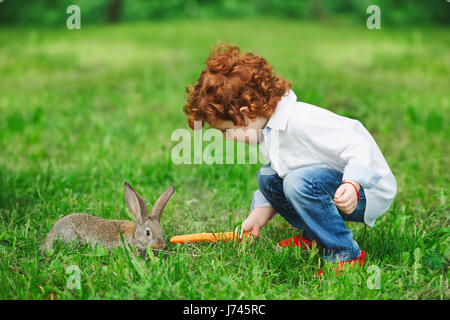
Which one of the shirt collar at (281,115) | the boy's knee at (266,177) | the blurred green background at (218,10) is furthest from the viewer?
the blurred green background at (218,10)

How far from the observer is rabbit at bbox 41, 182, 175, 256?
261 cm

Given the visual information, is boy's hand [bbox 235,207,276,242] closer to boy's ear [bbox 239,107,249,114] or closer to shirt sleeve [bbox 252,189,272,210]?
shirt sleeve [bbox 252,189,272,210]

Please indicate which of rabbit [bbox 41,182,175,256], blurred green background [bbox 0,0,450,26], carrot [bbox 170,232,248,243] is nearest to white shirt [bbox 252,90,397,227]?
carrot [bbox 170,232,248,243]

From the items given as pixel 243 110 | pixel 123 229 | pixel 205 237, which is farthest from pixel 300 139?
pixel 123 229

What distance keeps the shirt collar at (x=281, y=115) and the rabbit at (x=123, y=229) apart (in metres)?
0.58

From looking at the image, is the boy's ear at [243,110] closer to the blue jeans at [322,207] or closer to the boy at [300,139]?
the boy at [300,139]

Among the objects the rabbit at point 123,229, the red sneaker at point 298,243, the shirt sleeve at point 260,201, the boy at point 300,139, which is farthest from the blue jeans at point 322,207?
the rabbit at point 123,229

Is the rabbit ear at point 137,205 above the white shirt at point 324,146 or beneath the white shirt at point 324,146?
beneath

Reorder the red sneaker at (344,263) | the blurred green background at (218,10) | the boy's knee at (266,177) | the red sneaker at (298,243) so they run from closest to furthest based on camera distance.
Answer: the red sneaker at (344,263), the red sneaker at (298,243), the boy's knee at (266,177), the blurred green background at (218,10)

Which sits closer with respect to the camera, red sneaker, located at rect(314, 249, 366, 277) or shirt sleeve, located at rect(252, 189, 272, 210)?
red sneaker, located at rect(314, 249, 366, 277)

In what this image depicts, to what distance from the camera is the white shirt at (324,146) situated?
7.86 feet

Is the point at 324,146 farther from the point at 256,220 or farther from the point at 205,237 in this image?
the point at 205,237

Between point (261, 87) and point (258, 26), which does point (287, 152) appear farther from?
point (258, 26)
